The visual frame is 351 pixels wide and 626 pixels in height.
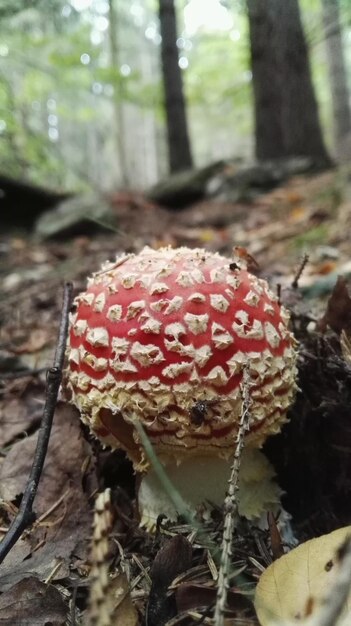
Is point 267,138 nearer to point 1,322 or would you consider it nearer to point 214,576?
point 1,322

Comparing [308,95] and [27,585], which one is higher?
[308,95]

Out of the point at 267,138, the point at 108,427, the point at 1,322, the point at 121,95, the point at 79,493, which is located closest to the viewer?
the point at 108,427

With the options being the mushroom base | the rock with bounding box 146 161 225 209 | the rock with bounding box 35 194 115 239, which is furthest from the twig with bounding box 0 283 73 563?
the rock with bounding box 146 161 225 209

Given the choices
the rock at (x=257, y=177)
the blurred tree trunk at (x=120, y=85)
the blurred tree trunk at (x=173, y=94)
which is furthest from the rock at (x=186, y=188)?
the blurred tree trunk at (x=120, y=85)

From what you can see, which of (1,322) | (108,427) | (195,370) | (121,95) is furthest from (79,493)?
(121,95)

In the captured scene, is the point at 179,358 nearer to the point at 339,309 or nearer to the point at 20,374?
the point at 339,309

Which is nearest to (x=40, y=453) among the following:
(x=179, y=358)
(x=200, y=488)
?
(x=179, y=358)

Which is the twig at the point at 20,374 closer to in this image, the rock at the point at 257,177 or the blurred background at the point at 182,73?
the blurred background at the point at 182,73

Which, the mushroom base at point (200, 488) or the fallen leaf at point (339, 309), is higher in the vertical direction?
the fallen leaf at point (339, 309)
